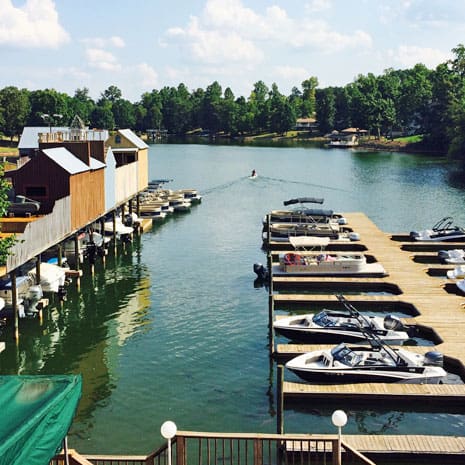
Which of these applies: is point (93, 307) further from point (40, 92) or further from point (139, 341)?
point (40, 92)

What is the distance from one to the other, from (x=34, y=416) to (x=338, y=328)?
2013 cm

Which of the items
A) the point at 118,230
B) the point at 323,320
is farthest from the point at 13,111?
the point at 323,320

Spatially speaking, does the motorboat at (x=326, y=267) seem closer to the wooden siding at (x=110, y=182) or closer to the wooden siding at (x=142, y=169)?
A: the wooden siding at (x=110, y=182)

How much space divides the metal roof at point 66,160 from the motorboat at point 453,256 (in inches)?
951

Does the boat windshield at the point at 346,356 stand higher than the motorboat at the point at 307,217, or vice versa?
the motorboat at the point at 307,217

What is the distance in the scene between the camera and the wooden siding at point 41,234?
98.2 feet

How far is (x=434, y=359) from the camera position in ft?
86.8

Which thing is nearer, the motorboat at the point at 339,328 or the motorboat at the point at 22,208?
the motorboat at the point at 339,328

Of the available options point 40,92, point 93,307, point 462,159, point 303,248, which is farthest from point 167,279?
point 40,92

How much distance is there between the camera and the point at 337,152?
171m

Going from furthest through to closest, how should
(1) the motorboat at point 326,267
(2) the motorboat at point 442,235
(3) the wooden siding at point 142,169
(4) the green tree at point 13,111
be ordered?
(4) the green tree at point 13,111 → (3) the wooden siding at point 142,169 → (2) the motorboat at point 442,235 → (1) the motorboat at point 326,267

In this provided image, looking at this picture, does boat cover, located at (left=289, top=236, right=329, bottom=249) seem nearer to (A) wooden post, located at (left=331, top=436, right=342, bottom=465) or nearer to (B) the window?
(B) the window

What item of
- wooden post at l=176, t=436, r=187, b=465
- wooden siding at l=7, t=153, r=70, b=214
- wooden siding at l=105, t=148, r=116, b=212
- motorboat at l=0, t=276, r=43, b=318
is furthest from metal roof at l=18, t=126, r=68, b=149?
wooden post at l=176, t=436, r=187, b=465

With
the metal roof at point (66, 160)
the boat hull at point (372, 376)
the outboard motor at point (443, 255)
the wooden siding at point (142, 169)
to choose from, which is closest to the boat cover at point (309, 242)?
the outboard motor at point (443, 255)
